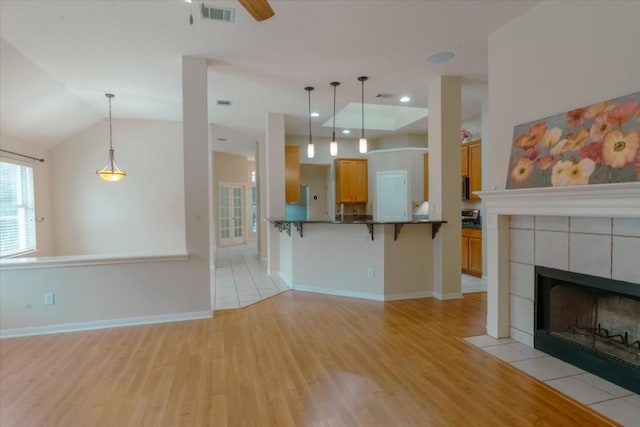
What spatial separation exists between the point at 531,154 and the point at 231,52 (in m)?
3.21

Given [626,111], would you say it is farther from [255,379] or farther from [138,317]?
[138,317]

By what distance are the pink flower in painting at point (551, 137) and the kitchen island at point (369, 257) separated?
193 cm

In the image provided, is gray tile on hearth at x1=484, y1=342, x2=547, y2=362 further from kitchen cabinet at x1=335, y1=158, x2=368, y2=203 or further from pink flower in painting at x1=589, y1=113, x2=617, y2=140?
kitchen cabinet at x1=335, y1=158, x2=368, y2=203

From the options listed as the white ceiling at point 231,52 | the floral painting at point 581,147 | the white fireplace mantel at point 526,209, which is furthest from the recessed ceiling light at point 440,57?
the white fireplace mantel at point 526,209

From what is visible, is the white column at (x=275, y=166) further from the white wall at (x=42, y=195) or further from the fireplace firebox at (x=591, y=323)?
the fireplace firebox at (x=591, y=323)

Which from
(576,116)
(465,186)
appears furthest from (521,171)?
A: (465,186)

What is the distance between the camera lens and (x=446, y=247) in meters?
4.63

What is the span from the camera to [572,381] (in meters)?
2.43

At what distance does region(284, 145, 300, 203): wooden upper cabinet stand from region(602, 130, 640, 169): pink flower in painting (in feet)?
17.3

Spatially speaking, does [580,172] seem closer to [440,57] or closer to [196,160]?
[440,57]

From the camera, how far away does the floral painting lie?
7.13 feet

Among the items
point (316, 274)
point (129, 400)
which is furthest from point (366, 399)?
point (316, 274)

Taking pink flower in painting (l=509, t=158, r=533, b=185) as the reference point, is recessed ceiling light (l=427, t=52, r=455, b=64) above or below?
above

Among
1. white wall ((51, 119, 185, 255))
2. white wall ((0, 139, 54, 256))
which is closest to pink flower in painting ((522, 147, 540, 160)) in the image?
white wall ((51, 119, 185, 255))
